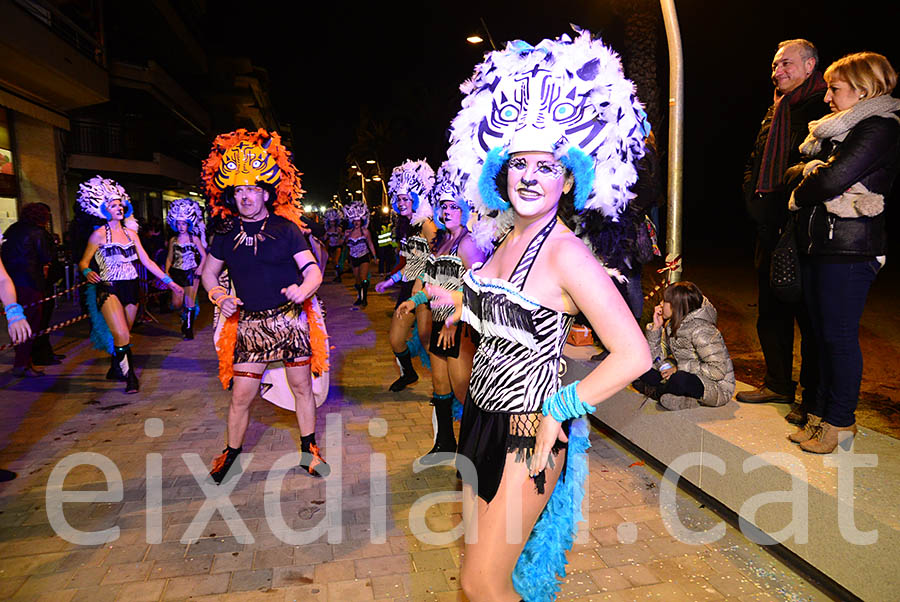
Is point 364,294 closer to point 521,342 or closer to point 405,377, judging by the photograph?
point 405,377

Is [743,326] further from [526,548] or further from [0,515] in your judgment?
[0,515]

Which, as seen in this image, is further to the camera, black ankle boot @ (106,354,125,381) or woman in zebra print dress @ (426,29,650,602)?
black ankle boot @ (106,354,125,381)

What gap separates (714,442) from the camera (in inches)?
143

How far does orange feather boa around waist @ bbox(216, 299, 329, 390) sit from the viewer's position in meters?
4.34

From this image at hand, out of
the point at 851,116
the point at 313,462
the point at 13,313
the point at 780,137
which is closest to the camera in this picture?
the point at 851,116

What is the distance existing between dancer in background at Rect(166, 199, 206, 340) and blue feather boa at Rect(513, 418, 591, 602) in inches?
367

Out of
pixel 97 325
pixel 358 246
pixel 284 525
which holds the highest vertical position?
pixel 358 246

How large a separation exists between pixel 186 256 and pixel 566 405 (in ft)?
33.8

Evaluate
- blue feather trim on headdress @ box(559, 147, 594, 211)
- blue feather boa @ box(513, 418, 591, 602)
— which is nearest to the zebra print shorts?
blue feather boa @ box(513, 418, 591, 602)

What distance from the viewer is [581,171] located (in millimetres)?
2137

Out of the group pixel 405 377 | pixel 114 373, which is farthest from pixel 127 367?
pixel 405 377

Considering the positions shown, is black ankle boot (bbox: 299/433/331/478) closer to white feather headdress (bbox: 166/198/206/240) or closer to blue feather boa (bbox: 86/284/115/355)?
blue feather boa (bbox: 86/284/115/355)

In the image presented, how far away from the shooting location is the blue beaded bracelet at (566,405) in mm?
1888

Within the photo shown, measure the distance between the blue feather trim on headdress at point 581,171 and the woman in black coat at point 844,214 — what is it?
1776 millimetres
